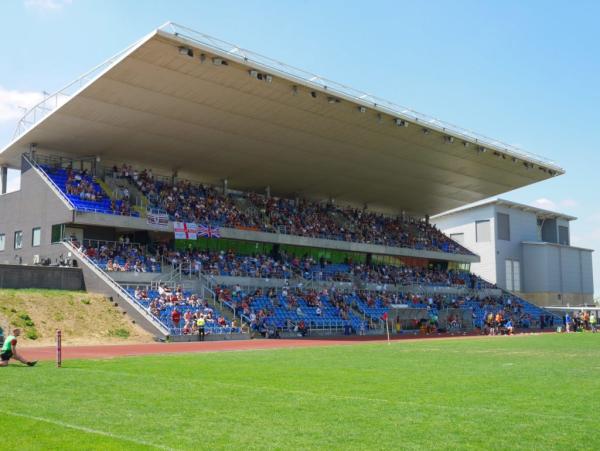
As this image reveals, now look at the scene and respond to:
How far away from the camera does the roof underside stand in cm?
3684

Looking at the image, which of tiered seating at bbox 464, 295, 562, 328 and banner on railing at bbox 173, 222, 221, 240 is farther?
tiered seating at bbox 464, 295, 562, 328

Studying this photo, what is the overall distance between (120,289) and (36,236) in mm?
10234

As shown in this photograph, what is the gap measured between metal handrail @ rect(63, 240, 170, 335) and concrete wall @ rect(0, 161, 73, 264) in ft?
6.51

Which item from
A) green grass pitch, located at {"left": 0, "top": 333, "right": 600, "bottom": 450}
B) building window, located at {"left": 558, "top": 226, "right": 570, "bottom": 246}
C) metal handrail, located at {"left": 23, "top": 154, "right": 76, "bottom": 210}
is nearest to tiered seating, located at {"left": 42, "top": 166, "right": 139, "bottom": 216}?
metal handrail, located at {"left": 23, "top": 154, "right": 76, "bottom": 210}

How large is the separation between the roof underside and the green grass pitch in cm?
2189

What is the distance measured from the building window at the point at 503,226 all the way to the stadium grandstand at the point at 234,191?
41.5ft

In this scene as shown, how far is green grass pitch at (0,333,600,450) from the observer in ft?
26.9

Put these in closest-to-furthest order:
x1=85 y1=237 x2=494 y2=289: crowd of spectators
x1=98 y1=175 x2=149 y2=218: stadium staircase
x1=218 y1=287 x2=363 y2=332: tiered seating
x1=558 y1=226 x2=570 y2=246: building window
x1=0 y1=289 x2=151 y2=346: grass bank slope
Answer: x1=0 y1=289 x2=151 y2=346: grass bank slope < x1=85 y1=237 x2=494 y2=289: crowd of spectators < x1=218 y1=287 x2=363 y2=332: tiered seating < x1=98 y1=175 x2=149 y2=218: stadium staircase < x1=558 y1=226 x2=570 y2=246: building window

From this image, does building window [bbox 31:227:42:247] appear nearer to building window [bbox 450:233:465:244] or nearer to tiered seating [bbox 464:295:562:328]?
tiered seating [bbox 464:295:562:328]

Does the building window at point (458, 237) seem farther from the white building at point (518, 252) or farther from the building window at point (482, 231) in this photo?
the building window at point (482, 231)

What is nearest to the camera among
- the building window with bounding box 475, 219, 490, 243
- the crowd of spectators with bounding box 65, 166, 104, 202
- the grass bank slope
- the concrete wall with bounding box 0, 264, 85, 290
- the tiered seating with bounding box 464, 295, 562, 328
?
the grass bank slope

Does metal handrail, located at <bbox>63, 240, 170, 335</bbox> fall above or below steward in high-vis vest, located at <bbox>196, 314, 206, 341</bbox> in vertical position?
above

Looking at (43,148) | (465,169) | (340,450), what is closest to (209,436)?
(340,450)

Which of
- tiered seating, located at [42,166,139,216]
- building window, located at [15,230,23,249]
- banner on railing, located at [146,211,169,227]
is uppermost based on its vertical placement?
tiered seating, located at [42,166,139,216]
